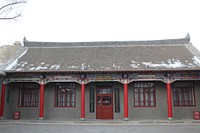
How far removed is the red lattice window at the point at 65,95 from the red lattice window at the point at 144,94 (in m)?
4.70

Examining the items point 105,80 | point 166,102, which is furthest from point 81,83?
point 166,102

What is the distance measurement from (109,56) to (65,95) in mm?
4691

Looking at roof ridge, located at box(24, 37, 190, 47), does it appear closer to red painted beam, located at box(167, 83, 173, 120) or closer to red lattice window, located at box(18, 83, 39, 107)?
red lattice window, located at box(18, 83, 39, 107)

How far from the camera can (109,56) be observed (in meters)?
15.6

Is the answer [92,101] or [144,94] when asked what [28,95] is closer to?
[92,101]

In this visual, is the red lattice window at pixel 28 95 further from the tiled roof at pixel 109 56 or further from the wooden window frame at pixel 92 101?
the wooden window frame at pixel 92 101

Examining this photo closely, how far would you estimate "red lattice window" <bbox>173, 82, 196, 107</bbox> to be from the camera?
1388 centimetres

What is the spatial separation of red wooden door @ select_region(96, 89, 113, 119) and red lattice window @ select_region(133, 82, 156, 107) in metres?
1.87

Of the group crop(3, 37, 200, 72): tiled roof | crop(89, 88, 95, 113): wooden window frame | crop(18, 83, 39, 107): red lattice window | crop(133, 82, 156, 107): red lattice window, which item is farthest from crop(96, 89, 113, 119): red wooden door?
crop(18, 83, 39, 107): red lattice window

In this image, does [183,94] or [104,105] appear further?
[104,105]

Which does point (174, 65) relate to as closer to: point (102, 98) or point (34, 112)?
point (102, 98)

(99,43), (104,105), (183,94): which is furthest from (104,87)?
(183,94)

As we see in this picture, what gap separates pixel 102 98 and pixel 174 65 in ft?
18.8

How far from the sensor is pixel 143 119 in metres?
13.7
